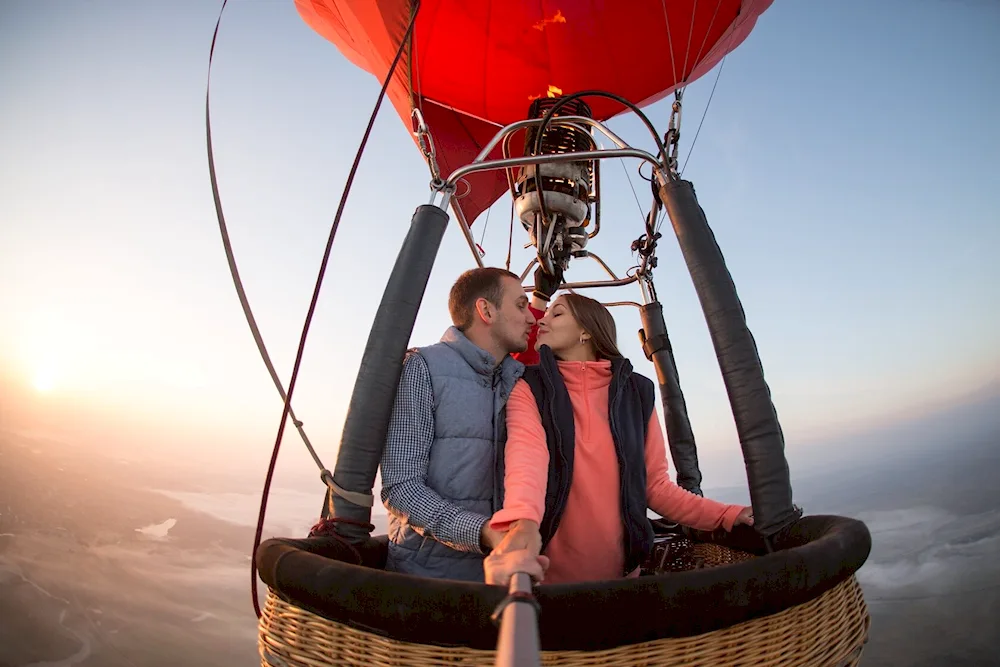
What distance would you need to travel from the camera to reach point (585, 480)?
1034 millimetres

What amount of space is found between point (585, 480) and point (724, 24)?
226 centimetres

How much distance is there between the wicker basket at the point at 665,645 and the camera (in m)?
0.65

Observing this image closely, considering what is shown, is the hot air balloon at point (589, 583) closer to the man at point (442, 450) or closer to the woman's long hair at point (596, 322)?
the man at point (442, 450)

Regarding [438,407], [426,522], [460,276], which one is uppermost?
[460,276]

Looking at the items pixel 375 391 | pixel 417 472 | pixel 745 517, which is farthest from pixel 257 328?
pixel 745 517

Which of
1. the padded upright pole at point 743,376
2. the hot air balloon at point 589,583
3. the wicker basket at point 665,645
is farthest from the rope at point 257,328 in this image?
the padded upright pole at point 743,376

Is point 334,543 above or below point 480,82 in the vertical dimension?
below

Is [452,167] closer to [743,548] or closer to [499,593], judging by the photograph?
[743,548]

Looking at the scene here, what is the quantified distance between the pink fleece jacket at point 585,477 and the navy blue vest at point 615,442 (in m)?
0.02

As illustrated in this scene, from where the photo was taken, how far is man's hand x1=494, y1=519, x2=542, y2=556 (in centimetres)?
72

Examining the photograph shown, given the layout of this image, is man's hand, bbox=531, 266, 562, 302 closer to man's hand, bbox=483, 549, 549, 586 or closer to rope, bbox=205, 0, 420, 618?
rope, bbox=205, 0, 420, 618

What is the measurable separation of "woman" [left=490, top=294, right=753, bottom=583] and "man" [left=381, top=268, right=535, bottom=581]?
0.09 m

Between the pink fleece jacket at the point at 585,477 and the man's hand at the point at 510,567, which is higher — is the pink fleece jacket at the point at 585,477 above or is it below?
above

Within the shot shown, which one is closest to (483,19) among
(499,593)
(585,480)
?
(585,480)
